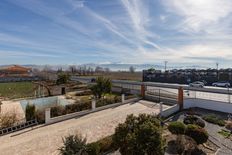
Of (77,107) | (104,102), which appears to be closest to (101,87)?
(104,102)

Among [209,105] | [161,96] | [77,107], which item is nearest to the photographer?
[77,107]

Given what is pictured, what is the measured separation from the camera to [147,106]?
20.2m

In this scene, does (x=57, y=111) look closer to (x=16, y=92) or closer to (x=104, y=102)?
(x=104, y=102)

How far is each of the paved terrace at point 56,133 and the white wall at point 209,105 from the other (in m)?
3.63

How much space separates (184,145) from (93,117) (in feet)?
27.9

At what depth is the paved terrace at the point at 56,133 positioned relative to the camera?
10484mm

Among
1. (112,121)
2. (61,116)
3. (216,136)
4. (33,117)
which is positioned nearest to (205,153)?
(216,136)

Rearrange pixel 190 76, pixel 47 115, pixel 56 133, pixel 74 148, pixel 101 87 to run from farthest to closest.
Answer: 1. pixel 190 76
2. pixel 101 87
3. pixel 47 115
4. pixel 56 133
5. pixel 74 148

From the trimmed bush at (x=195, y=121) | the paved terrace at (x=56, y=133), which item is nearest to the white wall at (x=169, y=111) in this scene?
the paved terrace at (x=56, y=133)

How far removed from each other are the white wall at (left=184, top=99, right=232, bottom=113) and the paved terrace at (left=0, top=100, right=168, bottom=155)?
3.63 meters

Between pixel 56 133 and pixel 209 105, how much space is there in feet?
45.9

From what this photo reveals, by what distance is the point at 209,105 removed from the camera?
61.1 ft

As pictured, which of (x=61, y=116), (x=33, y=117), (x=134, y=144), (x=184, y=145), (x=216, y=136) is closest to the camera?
(x=134, y=144)

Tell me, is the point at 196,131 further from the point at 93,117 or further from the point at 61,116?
the point at 61,116
